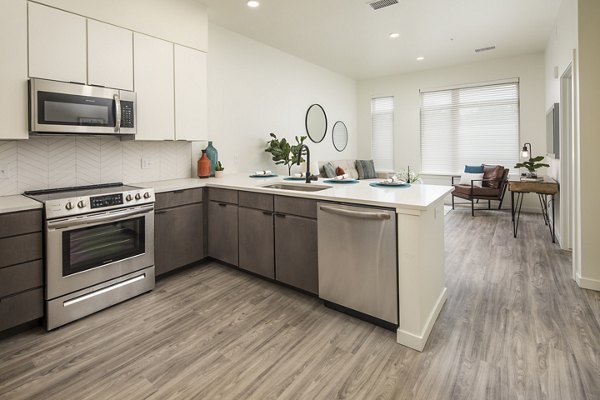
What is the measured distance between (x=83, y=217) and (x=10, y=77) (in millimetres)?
1059

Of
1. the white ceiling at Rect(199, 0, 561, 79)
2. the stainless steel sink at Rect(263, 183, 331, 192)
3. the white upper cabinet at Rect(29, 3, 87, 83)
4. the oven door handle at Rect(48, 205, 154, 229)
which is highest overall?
the white ceiling at Rect(199, 0, 561, 79)

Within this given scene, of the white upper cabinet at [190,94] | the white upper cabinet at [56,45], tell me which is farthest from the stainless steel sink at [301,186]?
the white upper cabinet at [56,45]

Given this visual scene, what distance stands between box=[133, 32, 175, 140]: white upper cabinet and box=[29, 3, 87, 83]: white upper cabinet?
45 cm

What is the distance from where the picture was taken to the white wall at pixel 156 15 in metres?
2.66

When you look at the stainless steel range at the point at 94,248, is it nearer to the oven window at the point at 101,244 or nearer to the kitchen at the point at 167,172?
the oven window at the point at 101,244

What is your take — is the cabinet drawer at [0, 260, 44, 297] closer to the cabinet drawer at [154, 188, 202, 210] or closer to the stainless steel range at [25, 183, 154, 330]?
the stainless steel range at [25, 183, 154, 330]

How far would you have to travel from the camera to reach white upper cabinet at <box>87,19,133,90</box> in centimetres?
270

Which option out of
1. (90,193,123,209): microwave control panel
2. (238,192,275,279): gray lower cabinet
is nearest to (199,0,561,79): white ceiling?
(238,192,275,279): gray lower cabinet

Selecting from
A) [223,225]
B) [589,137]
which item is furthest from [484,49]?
[223,225]

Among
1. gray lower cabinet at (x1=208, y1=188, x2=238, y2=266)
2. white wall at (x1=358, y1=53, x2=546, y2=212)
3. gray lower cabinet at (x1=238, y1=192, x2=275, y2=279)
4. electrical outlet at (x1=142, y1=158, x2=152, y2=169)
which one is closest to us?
gray lower cabinet at (x1=238, y1=192, x2=275, y2=279)

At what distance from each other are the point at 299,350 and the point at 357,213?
92 cm

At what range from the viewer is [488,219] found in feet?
18.6

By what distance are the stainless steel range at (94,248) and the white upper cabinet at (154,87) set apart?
28.5 inches

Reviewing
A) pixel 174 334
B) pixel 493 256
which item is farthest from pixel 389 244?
pixel 493 256
